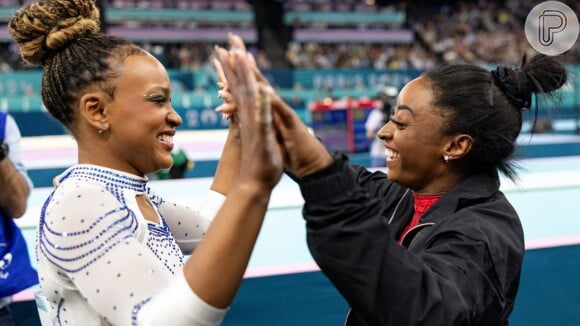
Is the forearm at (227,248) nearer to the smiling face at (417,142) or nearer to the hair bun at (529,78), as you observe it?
the smiling face at (417,142)

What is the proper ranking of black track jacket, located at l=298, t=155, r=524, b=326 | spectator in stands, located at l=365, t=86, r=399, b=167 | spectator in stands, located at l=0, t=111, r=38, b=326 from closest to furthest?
black track jacket, located at l=298, t=155, r=524, b=326
spectator in stands, located at l=0, t=111, r=38, b=326
spectator in stands, located at l=365, t=86, r=399, b=167

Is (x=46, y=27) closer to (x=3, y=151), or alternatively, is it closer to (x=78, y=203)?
(x=78, y=203)

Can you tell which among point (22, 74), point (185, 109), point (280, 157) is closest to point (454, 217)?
point (280, 157)

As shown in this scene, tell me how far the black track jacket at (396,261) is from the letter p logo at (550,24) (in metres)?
0.90

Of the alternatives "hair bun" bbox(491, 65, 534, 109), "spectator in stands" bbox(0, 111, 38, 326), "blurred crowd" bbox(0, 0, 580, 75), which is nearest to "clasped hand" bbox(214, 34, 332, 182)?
"hair bun" bbox(491, 65, 534, 109)

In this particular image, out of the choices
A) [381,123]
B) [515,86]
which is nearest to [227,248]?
[515,86]

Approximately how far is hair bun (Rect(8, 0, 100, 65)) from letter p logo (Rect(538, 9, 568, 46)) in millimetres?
1245

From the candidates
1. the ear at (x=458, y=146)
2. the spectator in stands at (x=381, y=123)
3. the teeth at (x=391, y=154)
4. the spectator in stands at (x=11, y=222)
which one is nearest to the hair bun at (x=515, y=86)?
the ear at (x=458, y=146)

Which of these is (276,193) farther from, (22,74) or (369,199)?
(22,74)

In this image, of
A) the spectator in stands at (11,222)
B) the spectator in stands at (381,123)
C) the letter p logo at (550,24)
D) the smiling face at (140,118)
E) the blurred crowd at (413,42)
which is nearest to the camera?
the smiling face at (140,118)

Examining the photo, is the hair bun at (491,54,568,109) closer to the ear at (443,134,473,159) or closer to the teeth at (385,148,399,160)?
the ear at (443,134,473,159)

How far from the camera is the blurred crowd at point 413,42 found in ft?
61.6

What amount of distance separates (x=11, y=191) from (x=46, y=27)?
3.44 feet

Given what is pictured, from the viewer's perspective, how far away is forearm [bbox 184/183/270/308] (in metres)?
0.89
